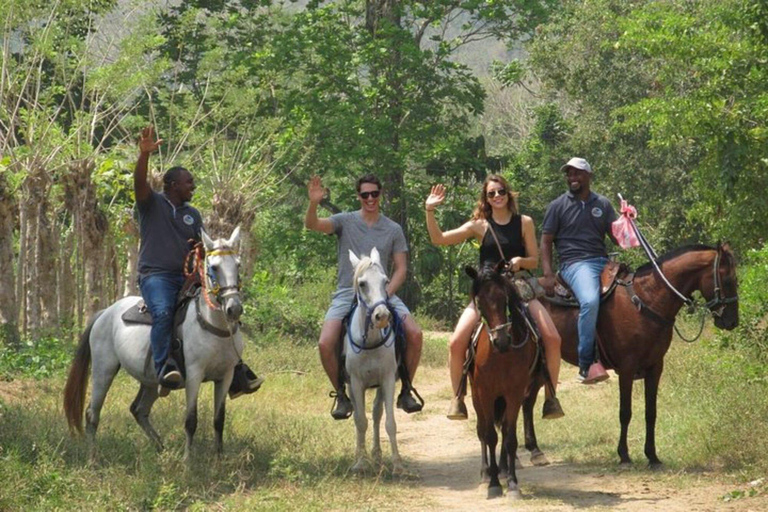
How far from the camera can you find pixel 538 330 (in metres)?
9.80

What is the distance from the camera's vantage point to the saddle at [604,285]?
1114 centimetres

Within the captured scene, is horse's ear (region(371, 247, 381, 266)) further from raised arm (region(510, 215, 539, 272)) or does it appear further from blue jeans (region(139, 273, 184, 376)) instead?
blue jeans (region(139, 273, 184, 376))

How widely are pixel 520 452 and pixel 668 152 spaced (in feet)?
54.4

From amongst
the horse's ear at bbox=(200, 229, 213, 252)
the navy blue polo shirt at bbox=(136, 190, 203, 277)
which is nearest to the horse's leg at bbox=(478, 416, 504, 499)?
the horse's ear at bbox=(200, 229, 213, 252)

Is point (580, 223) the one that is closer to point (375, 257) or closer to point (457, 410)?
point (375, 257)

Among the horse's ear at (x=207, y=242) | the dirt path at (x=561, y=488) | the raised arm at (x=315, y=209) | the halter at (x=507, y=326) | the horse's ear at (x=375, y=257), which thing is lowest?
the dirt path at (x=561, y=488)

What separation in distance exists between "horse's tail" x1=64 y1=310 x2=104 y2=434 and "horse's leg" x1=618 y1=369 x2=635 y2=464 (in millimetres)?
4838

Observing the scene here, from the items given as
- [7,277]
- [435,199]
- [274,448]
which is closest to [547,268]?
[435,199]

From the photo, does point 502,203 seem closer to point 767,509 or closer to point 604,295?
point 604,295

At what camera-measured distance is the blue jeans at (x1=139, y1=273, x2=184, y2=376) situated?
10234mm

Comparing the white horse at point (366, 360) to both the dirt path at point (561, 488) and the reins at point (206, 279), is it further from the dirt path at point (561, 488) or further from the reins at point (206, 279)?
the reins at point (206, 279)

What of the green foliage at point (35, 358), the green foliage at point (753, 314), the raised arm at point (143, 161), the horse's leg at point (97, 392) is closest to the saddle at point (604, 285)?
the green foliage at point (753, 314)

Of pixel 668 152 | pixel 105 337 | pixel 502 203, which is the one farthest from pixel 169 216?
pixel 668 152

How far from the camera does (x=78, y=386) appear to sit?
10969 mm
